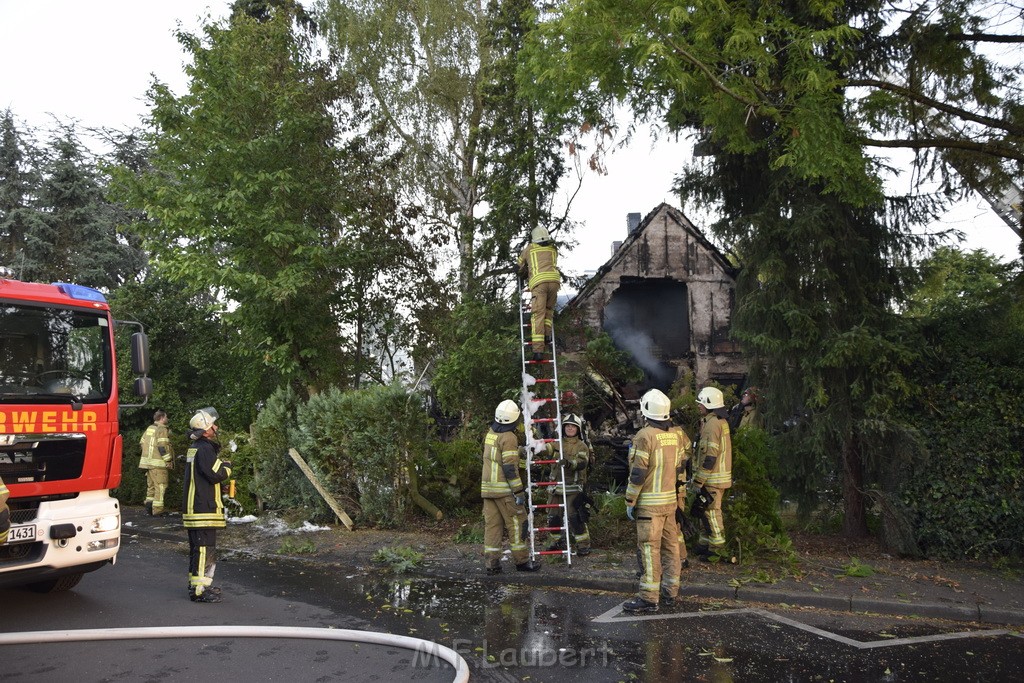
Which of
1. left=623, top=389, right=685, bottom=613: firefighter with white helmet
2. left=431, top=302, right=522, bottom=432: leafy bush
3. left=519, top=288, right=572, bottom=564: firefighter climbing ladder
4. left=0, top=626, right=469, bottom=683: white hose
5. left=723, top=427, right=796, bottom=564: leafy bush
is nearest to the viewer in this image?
left=0, top=626, right=469, bottom=683: white hose

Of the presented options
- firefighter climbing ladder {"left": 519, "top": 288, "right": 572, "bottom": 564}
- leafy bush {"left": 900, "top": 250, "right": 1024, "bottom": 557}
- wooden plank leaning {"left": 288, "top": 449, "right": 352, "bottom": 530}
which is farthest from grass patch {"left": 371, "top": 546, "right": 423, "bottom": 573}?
leafy bush {"left": 900, "top": 250, "right": 1024, "bottom": 557}

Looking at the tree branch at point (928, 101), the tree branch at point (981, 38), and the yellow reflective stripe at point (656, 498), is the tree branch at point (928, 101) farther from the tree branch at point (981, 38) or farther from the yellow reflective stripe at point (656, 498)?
the yellow reflective stripe at point (656, 498)

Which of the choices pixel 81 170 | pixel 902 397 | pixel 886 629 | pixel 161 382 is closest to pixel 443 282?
pixel 161 382

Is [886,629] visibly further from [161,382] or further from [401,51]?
[401,51]

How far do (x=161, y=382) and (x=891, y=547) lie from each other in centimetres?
1441

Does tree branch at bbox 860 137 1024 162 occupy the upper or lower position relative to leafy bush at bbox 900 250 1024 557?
upper

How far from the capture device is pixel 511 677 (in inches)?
202

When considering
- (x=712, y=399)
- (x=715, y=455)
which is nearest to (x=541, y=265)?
(x=712, y=399)

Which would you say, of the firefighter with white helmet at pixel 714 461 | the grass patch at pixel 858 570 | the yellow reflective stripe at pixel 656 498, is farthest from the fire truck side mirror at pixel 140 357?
the grass patch at pixel 858 570

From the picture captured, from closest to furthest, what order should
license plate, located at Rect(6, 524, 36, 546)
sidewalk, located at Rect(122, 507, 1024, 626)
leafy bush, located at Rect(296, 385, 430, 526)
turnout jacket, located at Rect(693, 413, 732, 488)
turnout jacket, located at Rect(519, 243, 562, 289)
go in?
license plate, located at Rect(6, 524, 36, 546) < sidewalk, located at Rect(122, 507, 1024, 626) < turnout jacket, located at Rect(693, 413, 732, 488) < turnout jacket, located at Rect(519, 243, 562, 289) < leafy bush, located at Rect(296, 385, 430, 526)

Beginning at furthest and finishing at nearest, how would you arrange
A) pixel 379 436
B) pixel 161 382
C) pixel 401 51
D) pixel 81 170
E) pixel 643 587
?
pixel 81 170, pixel 401 51, pixel 161 382, pixel 379 436, pixel 643 587

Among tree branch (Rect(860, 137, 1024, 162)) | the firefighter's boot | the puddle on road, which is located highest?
tree branch (Rect(860, 137, 1024, 162))

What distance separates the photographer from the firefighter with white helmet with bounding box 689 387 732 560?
791 cm

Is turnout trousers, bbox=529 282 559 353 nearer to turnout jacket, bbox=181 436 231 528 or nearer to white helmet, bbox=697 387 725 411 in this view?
white helmet, bbox=697 387 725 411
